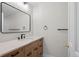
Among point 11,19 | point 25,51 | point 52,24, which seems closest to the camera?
point 25,51

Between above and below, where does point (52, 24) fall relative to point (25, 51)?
above

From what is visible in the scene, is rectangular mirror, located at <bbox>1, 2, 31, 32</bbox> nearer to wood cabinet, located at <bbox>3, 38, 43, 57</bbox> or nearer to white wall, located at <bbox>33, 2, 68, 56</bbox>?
wood cabinet, located at <bbox>3, 38, 43, 57</bbox>

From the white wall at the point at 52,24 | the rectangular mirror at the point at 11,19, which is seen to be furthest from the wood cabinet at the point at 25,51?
the white wall at the point at 52,24

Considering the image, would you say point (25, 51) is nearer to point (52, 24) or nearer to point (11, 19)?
point (11, 19)

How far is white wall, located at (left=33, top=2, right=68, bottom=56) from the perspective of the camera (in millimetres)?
3857

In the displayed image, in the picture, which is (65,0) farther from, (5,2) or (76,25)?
(76,25)

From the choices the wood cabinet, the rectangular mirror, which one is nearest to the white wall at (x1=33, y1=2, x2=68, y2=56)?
the rectangular mirror

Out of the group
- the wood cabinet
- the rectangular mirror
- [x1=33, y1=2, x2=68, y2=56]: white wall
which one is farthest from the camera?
[x1=33, y1=2, x2=68, y2=56]: white wall

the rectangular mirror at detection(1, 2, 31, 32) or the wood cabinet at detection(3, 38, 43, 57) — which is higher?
the rectangular mirror at detection(1, 2, 31, 32)

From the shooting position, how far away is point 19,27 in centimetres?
310

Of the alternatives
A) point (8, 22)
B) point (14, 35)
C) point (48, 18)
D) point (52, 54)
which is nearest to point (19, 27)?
point (14, 35)

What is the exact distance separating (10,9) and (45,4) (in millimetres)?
1762

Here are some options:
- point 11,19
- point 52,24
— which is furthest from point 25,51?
point 52,24

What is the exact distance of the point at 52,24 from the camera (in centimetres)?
396
